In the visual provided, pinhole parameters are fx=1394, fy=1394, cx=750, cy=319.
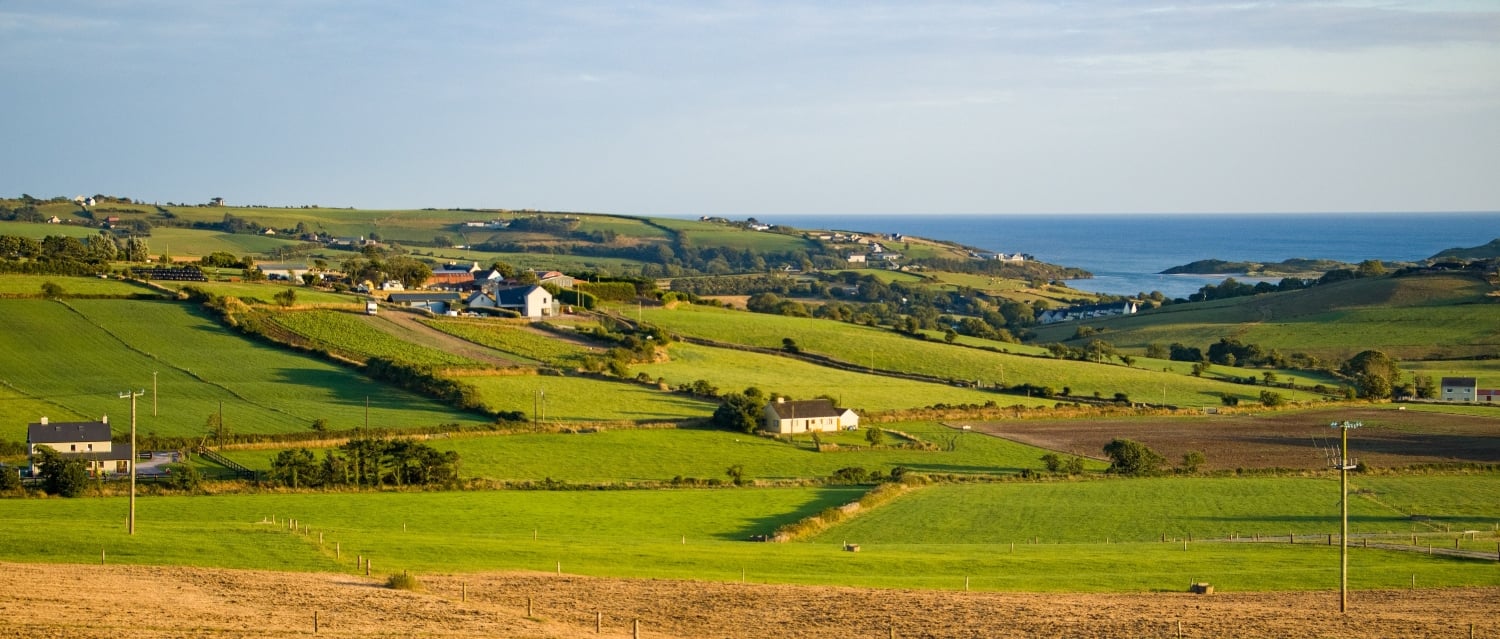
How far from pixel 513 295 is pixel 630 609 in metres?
72.2

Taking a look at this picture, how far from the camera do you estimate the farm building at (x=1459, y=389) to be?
8662cm

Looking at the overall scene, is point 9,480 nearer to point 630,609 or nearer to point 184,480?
point 184,480

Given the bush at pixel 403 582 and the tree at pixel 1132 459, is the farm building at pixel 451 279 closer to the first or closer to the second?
the tree at pixel 1132 459

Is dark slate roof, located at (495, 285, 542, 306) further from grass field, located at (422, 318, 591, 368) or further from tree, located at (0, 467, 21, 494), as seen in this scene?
tree, located at (0, 467, 21, 494)

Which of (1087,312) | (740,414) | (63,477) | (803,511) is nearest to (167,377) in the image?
(63,477)

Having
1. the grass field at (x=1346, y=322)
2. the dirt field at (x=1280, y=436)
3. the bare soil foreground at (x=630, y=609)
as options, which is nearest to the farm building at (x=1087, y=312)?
the grass field at (x=1346, y=322)

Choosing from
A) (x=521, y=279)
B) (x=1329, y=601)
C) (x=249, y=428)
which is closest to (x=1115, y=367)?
(x=521, y=279)

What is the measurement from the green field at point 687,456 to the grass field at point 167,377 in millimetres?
5585

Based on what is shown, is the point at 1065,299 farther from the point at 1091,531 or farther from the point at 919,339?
the point at 1091,531

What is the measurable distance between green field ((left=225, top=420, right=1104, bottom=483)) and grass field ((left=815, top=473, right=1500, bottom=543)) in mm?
5867

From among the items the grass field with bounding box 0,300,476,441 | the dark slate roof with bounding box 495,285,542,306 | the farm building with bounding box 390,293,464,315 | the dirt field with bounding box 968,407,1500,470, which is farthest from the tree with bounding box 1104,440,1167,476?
the farm building with bounding box 390,293,464,315

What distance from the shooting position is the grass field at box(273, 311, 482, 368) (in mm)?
76625

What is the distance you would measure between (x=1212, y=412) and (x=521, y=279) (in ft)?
201

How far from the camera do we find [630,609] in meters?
29.0
